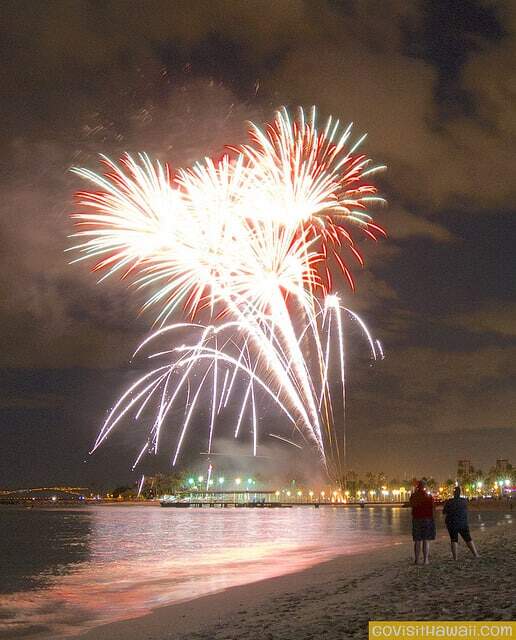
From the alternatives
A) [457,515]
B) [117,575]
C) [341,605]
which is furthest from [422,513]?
[117,575]

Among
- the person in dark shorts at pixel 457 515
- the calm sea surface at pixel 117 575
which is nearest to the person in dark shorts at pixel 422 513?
the person in dark shorts at pixel 457 515

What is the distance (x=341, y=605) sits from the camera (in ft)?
43.1

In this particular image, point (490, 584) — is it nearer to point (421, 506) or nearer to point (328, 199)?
point (421, 506)

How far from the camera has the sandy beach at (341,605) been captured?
34.1ft

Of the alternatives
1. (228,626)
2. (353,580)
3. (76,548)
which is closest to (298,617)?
(228,626)

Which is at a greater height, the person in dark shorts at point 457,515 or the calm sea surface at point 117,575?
the person in dark shorts at point 457,515

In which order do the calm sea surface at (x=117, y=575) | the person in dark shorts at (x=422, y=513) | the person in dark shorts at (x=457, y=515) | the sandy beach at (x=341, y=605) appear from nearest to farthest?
the sandy beach at (x=341, y=605) < the person in dark shorts at (x=422, y=513) < the person in dark shorts at (x=457, y=515) < the calm sea surface at (x=117, y=575)

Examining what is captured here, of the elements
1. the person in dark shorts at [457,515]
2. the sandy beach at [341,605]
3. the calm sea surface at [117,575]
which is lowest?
the calm sea surface at [117,575]

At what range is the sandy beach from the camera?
10.4 metres

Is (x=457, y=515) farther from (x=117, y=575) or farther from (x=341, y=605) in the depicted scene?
(x=117, y=575)

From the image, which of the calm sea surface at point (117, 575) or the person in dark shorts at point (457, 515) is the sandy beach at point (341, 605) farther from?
the calm sea surface at point (117, 575)

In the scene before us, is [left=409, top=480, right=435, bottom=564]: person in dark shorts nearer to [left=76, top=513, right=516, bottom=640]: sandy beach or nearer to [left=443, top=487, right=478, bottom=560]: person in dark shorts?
[left=443, top=487, right=478, bottom=560]: person in dark shorts

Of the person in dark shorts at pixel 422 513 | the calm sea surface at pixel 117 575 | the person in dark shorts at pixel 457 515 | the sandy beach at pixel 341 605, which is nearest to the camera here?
the sandy beach at pixel 341 605

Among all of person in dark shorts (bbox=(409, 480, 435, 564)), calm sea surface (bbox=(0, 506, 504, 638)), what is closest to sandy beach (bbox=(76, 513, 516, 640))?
person in dark shorts (bbox=(409, 480, 435, 564))
